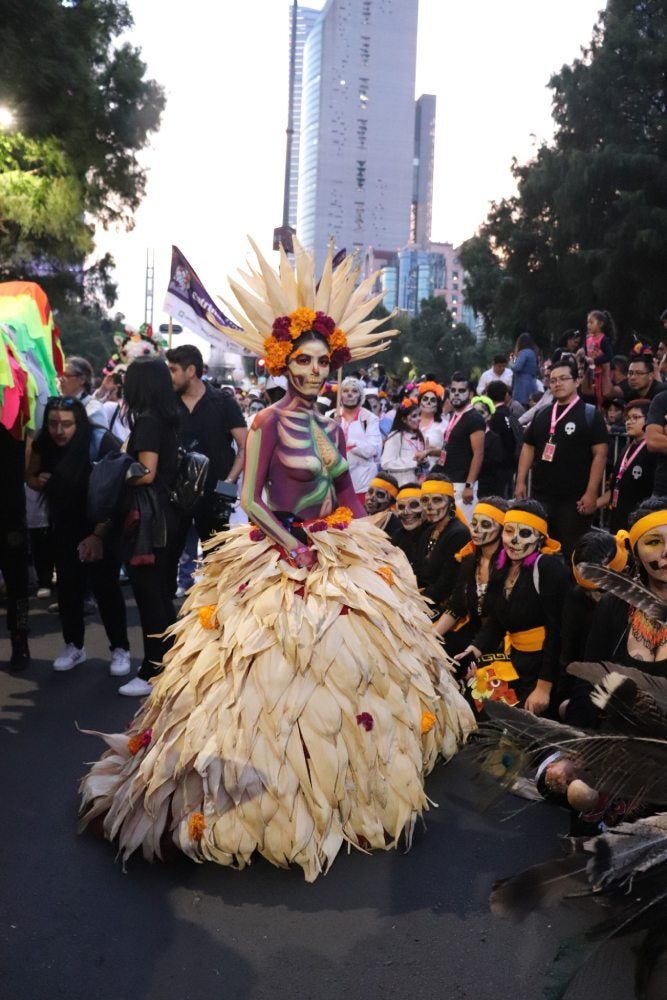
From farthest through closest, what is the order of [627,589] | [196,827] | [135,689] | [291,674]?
[135,689]
[291,674]
[196,827]
[627,589]

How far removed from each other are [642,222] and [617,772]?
2396cm

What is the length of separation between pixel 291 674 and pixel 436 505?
2.87 metres

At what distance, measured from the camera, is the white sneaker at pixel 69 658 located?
6.40 meters

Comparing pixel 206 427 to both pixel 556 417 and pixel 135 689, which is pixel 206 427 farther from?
pixel 556 417

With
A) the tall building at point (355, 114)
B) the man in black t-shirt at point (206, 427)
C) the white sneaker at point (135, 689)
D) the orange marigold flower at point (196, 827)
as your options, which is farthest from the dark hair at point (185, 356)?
the tall building at point (355, 114)

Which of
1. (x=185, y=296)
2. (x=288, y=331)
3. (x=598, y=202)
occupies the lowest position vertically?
(x=288, y=331)

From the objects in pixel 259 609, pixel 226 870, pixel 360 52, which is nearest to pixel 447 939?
pixel 226 870

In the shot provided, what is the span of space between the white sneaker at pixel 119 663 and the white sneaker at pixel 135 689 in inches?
15.8

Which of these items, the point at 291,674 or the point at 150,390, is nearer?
the point at 291,674

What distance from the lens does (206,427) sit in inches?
284

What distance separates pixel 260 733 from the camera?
363cm

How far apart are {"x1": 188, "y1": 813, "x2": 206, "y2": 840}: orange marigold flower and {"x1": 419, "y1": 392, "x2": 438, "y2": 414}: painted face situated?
668cm

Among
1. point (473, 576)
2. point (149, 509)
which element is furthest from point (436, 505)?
point (149, 509)

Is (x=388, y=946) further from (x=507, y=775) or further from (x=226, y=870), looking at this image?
(x=507, y=775)
